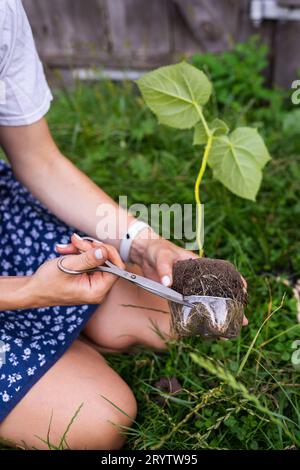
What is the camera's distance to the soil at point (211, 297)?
1294 millimetres

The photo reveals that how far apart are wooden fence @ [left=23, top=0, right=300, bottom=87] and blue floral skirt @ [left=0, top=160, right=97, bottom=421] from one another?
3.78 feet

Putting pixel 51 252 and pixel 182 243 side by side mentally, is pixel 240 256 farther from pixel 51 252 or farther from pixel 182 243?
pixel 51 252

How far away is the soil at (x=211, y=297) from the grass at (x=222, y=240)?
0.27ft

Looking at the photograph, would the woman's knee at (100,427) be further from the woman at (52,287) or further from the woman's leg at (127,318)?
the woman's leg at (127,318)

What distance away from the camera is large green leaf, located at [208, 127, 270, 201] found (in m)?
1.57

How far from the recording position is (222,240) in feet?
6.32

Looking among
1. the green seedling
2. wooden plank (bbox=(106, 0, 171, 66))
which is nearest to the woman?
the green seedling

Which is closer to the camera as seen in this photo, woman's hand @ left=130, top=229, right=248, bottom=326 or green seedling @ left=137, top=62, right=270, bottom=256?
woman's hand @ left=130, top=229, right=248, bottom=326

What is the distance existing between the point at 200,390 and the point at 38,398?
383 mm

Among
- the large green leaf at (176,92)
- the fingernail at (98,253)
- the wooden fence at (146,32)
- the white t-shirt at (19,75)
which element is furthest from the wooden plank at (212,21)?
the fingernail at (98,253)

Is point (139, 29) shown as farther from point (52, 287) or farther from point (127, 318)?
point (52, 287)

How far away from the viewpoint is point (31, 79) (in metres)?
1.47

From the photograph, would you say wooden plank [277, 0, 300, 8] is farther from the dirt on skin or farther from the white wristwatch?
the dirt on skin

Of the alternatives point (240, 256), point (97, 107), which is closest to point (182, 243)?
point (240, 256)
